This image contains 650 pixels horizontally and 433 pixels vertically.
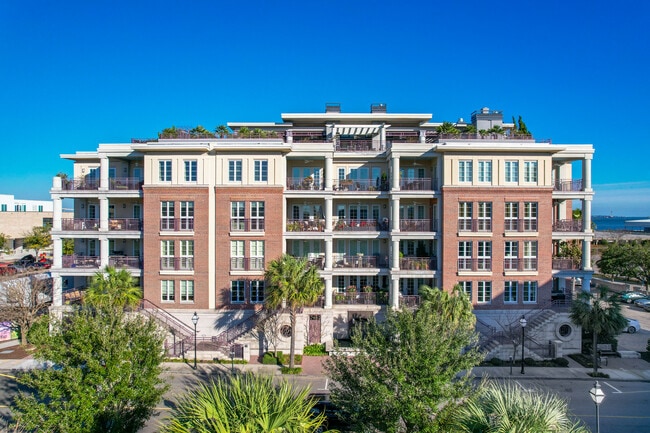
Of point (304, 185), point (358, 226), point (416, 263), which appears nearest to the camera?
point (416, 263)

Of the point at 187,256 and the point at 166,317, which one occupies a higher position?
the point at 187,256

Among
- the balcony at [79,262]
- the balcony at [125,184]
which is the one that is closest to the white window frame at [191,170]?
the balcony at [125,184]

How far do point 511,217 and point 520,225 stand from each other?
2.88ft

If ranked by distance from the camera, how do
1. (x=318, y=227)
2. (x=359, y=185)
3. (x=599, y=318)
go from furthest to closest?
1. (x=359, y=185)
2. (x=318, y=227)
3. (x=599, y=318)

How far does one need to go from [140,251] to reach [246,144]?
42.4ft

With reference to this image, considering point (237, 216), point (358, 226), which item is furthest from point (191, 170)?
point (358, 226)

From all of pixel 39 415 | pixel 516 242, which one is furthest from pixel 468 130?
pixel 39 415

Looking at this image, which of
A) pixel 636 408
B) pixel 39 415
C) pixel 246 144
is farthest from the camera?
pixel 246 144

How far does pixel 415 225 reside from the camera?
30891 mm

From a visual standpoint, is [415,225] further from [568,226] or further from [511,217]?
[568,226]

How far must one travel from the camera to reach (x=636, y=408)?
70.3 feet

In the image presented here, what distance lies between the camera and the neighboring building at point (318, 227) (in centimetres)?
2953

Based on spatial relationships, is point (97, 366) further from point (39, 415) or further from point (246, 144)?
point (246, 144)

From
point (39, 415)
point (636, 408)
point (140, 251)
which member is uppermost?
point (140, 251)
